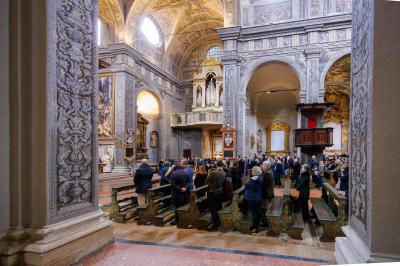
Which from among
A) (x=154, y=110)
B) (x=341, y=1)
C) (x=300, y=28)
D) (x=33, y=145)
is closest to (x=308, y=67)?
(x=300, y=28)

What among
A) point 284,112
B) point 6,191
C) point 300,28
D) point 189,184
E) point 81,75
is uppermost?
point 300,28

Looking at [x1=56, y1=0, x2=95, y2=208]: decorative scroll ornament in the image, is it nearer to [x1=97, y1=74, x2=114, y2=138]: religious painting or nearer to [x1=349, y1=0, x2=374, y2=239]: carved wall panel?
[x1=349, y1=0, x2=374, y2=239]: carved wall panel

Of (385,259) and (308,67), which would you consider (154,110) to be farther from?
(385,259)

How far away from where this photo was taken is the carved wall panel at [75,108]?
311 cm

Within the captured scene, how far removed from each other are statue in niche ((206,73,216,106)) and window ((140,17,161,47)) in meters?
5.38

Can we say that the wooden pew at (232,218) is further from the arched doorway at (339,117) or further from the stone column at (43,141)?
the arched doorway at (339,117)

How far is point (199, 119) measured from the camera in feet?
68.0

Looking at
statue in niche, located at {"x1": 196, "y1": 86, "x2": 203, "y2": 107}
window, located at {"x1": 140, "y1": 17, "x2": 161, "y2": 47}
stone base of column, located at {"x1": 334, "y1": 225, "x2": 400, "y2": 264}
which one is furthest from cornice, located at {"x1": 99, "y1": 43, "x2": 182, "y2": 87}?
stone base of column, located at {"x1": 334, "y1": 225, "x2": 400, "y2": 264}

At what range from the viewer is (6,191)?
280cm

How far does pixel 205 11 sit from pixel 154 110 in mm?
9703

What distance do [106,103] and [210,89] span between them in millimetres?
9411

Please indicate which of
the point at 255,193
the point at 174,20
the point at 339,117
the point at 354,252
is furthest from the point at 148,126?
the point at 354,252

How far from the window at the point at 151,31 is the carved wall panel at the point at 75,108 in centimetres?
1607

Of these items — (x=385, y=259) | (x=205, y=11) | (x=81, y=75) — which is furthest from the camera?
(x=205, y=11)
